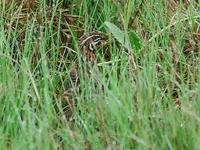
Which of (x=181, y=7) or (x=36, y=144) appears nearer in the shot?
(x=36, y=144)

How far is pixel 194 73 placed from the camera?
2.16 m

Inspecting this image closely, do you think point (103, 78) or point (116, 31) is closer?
point (103, 78)

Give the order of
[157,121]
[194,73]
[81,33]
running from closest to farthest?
[157,121] < [194,73] < [81,33]

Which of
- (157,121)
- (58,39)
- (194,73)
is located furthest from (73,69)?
(157,121)

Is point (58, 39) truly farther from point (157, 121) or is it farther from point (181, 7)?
point (157, 121)

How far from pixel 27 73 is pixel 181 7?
0.85 m

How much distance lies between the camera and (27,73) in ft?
6.97

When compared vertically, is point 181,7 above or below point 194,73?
above

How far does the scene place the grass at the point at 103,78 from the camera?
177 cm

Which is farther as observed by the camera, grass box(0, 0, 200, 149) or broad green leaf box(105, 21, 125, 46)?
broad green leaf box(105, 21, 125, 46)

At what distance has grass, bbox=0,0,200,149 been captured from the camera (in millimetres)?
1774

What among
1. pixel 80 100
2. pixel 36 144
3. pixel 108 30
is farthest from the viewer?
pixel 108 30

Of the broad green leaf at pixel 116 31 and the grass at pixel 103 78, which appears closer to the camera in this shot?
the grass at pixel 103 78

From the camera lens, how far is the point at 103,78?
1995mm
